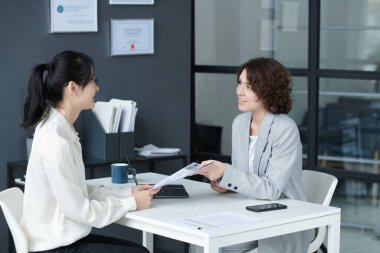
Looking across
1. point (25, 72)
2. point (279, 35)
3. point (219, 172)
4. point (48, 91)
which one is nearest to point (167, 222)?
point (219, 172)

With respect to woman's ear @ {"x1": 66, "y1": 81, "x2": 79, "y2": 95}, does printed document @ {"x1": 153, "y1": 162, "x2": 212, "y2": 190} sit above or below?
below

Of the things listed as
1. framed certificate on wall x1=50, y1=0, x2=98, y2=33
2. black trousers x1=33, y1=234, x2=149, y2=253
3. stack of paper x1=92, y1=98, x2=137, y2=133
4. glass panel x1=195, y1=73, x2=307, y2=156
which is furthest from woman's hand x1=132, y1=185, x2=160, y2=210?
glass panel x1=195, y1=73, x2=307, y2=156

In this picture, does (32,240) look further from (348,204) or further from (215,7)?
(215,7)

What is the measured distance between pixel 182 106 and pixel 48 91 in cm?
229

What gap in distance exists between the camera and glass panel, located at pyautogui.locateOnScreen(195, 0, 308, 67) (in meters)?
4.94

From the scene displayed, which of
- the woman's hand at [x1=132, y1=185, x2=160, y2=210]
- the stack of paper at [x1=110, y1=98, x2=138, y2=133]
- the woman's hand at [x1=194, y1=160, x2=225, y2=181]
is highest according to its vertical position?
the stack of paper at [x1=110, y1=98, x2=138, y2=133]

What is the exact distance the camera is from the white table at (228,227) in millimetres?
2730

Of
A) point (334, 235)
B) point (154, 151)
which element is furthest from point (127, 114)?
point (334, 235)

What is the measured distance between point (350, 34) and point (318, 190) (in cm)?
137

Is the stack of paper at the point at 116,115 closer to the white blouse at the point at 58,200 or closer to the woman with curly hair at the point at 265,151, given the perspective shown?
the woman with curly hair at the point at 265,151

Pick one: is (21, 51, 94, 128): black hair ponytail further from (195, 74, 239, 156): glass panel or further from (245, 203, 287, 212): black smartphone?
(195, 74, 239, 156): glass panel

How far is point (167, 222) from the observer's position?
284cm

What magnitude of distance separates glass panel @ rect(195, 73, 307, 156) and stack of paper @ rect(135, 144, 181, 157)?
517 mm

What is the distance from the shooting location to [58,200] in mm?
2941
